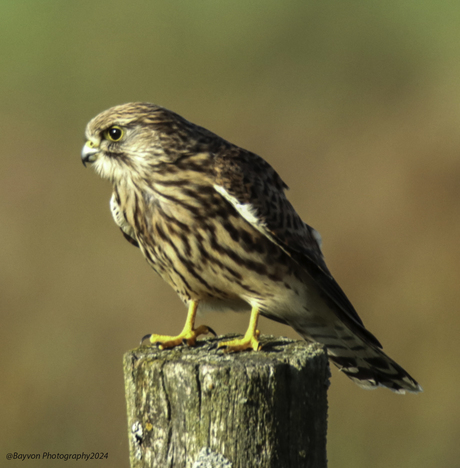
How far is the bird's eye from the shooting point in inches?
149

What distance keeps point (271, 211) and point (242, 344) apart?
76cm

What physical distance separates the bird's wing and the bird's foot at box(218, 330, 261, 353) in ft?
1.83

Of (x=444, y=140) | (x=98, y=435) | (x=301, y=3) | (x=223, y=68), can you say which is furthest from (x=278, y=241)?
(x=301, y=3)

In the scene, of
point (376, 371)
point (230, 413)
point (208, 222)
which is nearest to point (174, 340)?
point (208, 222)

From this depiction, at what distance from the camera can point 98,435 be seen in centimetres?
533

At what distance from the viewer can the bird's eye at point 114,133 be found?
380 cm

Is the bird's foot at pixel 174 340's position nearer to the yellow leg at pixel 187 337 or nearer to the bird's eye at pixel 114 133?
the yellow leg at pixel 187 337

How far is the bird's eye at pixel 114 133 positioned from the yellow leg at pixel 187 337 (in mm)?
946

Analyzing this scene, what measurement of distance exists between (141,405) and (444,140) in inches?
224

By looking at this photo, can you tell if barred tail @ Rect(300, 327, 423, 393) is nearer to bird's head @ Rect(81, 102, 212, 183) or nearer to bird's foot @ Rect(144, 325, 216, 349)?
bird's foot @ Rect(144, 325, 216, 349)

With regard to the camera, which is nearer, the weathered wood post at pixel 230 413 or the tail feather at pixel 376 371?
the weathered wood post at pixel 230 413

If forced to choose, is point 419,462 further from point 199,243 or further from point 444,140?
point 444,140

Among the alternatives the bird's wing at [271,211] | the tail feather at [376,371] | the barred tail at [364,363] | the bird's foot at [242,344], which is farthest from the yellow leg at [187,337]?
the tail feather at [376,371]

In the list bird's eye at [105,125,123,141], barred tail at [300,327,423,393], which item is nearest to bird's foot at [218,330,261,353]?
barred tail at [300,327,423,393]
